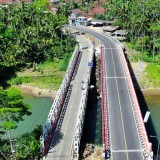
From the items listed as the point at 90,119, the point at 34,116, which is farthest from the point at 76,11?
the point at 90,119

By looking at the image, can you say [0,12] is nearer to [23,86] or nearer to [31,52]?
[31,52]

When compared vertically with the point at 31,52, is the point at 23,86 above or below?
below

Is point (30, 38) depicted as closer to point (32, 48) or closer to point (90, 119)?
point (32, 48)

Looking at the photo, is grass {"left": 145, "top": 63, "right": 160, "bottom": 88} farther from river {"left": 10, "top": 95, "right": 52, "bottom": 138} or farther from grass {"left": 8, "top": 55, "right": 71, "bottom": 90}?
river {"left": 10, "top": 95, "right": 52, "bottom": 138}

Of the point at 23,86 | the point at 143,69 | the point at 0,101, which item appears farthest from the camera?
the point at 143,69

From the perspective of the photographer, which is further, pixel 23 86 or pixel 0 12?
pixel 0 12

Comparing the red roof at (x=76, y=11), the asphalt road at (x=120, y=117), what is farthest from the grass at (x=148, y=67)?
the red roof at (x=76, y=11)

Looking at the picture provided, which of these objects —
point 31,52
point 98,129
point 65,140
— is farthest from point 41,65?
point 65,140

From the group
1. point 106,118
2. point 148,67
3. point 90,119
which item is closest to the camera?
point 106,118
